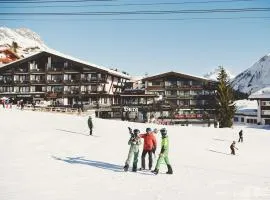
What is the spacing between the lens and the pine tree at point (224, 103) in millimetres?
65062

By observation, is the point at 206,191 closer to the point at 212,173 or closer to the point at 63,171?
the point at 212,173

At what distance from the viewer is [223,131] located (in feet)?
151

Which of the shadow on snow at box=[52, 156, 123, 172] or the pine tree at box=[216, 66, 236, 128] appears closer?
the shadow on snow at box=[52, 156, 123, 172]

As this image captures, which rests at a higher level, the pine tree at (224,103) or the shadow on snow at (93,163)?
the pine tree at (224,103)

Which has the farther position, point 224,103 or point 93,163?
point 224,103

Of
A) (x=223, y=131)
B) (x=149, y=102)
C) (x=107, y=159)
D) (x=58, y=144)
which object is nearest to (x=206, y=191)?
(x=107, y=159)

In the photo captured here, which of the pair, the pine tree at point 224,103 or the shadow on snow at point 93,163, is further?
the pine tree at point 224,103

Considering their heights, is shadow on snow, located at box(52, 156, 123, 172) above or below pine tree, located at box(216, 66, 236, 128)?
below

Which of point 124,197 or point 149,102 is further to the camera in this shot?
point 149,102

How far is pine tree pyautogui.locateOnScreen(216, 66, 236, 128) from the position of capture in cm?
6506

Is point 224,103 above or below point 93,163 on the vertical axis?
above

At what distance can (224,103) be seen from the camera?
6725cm

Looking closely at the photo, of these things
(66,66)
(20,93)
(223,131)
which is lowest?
(223,131)

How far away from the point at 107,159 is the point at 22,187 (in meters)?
6.95
